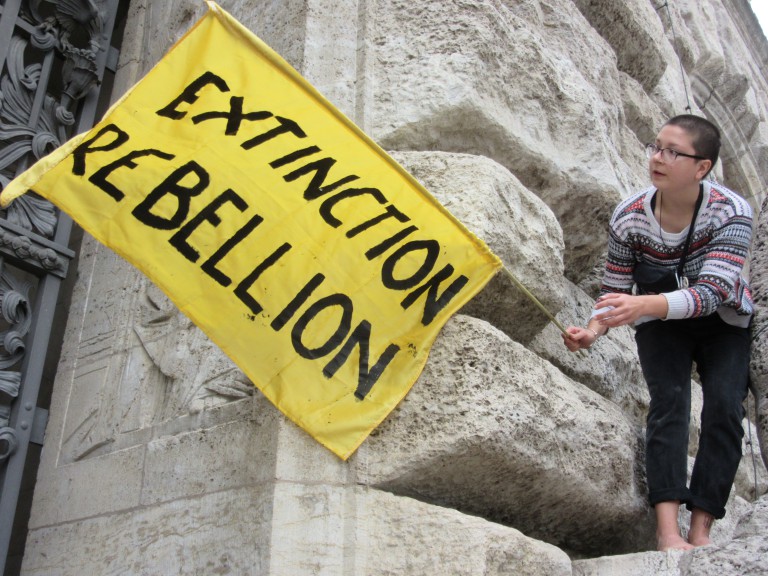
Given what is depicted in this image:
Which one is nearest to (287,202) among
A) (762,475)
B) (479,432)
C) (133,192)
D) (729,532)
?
(133,192)

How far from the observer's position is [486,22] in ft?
8.79

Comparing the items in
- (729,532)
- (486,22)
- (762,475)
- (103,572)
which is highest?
(486,22)

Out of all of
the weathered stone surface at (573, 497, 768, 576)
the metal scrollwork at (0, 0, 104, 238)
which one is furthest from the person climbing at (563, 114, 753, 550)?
the metal scrollwork at (0, 0, 104, 238)

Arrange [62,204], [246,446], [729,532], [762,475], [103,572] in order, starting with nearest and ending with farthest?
[62,204]
[246,446]
[103,572]
[729,532]
[762,475]

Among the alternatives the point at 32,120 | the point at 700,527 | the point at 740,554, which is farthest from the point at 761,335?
the point at 32,120

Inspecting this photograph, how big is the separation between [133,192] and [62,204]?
0.15 meters

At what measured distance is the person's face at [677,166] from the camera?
A: 89.1 inches

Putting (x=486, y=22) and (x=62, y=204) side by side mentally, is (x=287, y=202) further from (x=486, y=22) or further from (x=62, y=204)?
(x=486, y=22)

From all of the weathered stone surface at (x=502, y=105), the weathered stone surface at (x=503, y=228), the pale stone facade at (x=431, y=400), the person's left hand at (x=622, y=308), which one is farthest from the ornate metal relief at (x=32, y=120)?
the person's left hand at (x=622, y=308)

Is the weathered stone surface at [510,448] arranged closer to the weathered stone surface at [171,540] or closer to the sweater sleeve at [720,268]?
the weathered stone surface at [171,540]

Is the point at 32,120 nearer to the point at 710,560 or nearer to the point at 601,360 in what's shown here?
the point at 601,360

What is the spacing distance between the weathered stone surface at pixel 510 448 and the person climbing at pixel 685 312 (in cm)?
14

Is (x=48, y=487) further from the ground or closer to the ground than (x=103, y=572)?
further from the ground

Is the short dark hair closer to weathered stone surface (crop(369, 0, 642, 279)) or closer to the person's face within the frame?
the person's face
